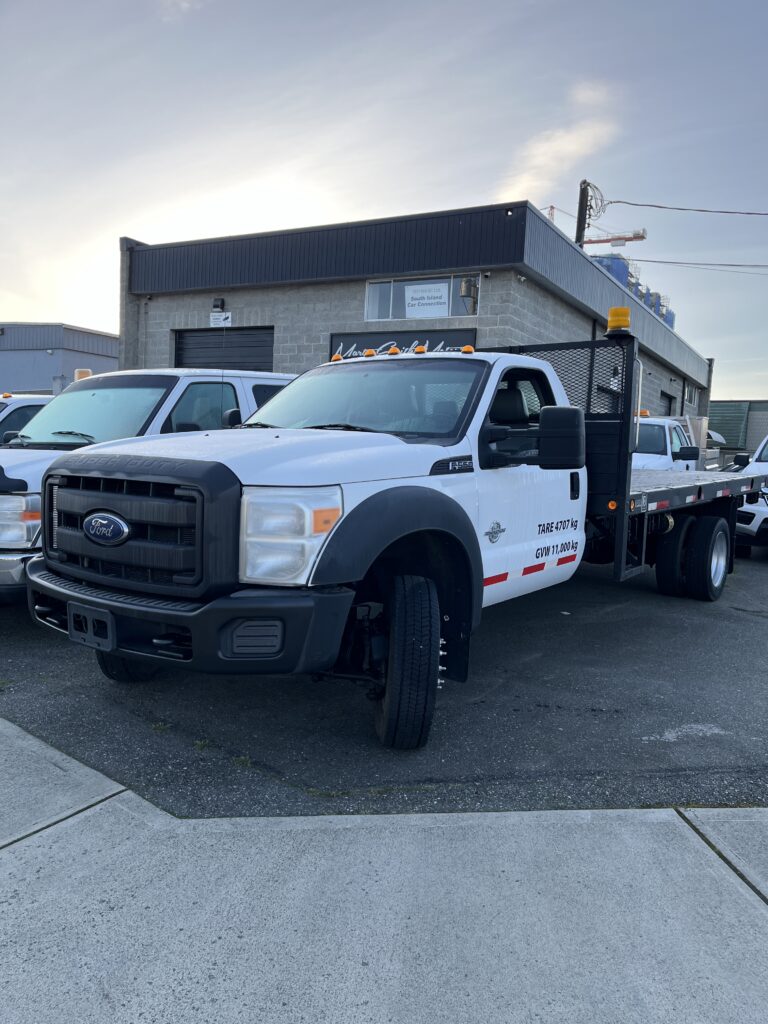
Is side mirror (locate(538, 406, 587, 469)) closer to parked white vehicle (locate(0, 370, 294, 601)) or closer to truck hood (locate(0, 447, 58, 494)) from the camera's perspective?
parked white vehicle (locate(0, 370, 294, 601))

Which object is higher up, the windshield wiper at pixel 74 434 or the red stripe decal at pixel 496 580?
the windshield wiper at pixel 74 434

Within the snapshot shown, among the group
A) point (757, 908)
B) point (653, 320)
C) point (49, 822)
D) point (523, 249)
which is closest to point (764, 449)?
point (523, 249)

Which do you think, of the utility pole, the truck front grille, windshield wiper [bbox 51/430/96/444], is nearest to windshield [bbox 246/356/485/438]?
the truck front grille

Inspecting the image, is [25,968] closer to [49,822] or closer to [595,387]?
[49,822]

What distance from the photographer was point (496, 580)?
4562mm

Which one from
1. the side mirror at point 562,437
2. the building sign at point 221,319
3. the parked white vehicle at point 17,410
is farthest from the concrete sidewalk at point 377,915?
the building sign at point 221,319

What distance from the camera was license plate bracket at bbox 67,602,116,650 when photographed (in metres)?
3.44

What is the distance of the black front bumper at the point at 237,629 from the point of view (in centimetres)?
322

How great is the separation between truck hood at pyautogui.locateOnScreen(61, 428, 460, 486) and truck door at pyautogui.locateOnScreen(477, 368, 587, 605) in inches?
17.3

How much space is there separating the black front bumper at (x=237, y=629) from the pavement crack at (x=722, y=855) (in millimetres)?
1596

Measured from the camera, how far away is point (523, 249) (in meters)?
15.4

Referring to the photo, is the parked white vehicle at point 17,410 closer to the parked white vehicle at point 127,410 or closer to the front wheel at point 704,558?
the parked white vehicle at point 127,410

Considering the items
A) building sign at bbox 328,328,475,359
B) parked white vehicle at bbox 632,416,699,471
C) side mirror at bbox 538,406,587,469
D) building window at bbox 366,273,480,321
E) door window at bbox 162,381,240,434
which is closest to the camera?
side mirror at bbox 538,406,587,469

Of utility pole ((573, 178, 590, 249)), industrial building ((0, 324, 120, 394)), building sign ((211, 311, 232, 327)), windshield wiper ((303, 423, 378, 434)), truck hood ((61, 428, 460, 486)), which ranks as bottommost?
truck hood ((61, 428, 460, 486))
